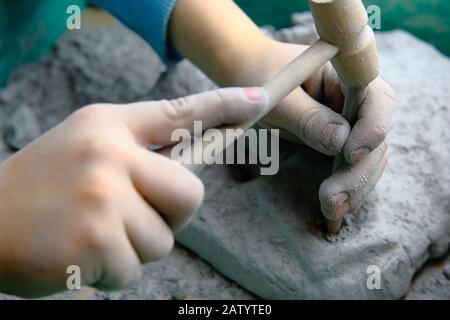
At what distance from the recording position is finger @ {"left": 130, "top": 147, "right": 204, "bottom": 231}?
538mm

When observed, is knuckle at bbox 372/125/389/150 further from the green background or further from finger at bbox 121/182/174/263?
the green background

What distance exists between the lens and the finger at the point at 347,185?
29.6 inches

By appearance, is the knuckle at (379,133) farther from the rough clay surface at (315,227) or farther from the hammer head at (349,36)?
the rough clay surface at (315,227)

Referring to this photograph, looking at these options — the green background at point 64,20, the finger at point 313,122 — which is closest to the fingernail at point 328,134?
the finger at point 313,122

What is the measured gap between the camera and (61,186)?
0.54 meters

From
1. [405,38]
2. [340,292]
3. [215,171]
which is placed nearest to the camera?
[340,292]

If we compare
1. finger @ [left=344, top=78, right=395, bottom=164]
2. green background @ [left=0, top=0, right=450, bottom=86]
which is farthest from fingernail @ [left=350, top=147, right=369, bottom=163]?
green background @ [left=0, top=0, right=450, bottom=86]

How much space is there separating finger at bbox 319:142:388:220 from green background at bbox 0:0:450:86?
1.60ft

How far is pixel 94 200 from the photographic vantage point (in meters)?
0.52

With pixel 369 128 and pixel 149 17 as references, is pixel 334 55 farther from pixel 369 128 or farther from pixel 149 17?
pixel 149 17

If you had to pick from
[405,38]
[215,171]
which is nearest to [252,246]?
[215,171]

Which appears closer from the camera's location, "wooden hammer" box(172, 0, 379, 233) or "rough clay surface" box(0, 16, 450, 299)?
"wooden hammer" box(172, 0, 379, 233)

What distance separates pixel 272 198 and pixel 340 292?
170 mm
